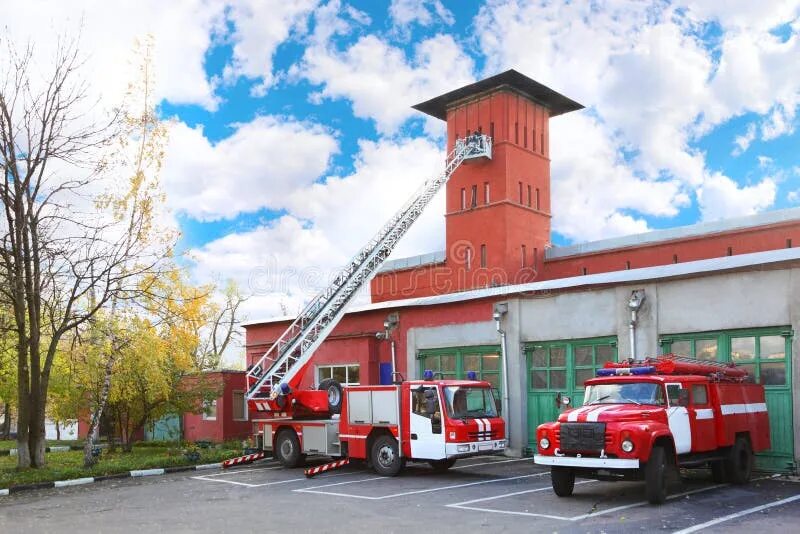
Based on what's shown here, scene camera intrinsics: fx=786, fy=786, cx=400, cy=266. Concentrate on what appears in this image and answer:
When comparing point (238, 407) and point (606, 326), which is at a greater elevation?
point (606, 326)

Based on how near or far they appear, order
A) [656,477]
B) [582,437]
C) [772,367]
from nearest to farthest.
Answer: [656,477] < [582,437] < [772,367]

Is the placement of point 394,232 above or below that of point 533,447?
above

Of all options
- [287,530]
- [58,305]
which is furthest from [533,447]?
[58,305]

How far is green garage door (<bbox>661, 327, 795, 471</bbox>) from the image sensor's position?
16578mm

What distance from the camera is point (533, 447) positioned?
2086cm

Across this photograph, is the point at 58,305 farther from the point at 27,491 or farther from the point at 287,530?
the point at 287,530

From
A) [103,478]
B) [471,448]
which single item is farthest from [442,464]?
[103,478]

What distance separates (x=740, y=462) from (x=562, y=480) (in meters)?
3.82

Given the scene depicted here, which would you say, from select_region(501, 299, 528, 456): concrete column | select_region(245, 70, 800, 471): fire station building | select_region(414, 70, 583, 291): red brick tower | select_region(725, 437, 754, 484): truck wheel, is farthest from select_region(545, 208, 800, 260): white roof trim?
select_region(725, 437, 754, 484): truck wheel

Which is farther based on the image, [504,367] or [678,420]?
[504,367]

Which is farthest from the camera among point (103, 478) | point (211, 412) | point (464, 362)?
point (211, 412)

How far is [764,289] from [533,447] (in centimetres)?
725

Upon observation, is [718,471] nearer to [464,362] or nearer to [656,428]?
[656,428]

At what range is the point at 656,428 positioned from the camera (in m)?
12.8
